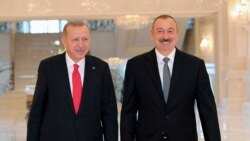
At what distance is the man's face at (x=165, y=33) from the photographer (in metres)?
3.13

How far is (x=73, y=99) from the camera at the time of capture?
3.23 metres

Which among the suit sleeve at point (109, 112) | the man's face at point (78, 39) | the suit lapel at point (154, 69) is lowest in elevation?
the suit sleeve at point (109, 112)

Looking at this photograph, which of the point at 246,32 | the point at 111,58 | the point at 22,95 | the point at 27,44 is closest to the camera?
the point at 246,32

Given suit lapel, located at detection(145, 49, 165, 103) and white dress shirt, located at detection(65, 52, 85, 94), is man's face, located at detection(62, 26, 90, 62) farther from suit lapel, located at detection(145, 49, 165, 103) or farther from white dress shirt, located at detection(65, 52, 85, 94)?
suit lapel, located at detection(145, 49, 165, 103)

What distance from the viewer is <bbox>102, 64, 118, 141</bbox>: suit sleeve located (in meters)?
3.26

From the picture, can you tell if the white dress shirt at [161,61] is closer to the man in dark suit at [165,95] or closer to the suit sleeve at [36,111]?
the man in dark suit at [165,95]

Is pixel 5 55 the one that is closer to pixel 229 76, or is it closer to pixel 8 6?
pixel 8 6

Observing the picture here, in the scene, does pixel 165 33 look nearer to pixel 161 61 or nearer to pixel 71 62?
pixel 161 61

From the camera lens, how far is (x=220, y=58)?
13250 mm

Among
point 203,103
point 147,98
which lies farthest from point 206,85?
point 147,98

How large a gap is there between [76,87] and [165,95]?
63cm

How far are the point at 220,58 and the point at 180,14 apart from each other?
1766mm

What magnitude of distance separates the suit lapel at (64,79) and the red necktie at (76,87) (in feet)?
0.12

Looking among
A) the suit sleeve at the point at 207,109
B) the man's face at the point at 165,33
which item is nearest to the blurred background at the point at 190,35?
the suit sleeve at the point at 207,109
